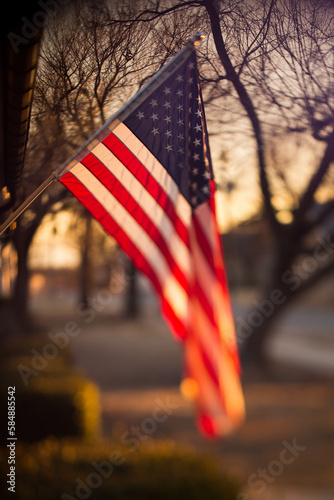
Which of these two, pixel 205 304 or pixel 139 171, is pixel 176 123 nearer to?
pixel 139 171

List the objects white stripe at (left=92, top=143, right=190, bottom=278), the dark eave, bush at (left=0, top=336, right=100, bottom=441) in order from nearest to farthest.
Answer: the dark eave → white stripe at (left=92, top=143, right=190, bottom=278) → bush at (left=0, top=336, right=100, bottom=441)

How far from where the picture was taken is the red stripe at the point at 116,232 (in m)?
2.13

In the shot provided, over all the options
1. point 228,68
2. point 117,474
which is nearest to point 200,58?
point 228,68

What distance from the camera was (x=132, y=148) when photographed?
207 centimetres

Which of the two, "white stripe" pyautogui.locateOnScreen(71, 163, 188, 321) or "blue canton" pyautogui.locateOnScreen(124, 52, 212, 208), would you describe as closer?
"blue canton" pyautogui.locateOnScreen(124, 52, 212, 208)

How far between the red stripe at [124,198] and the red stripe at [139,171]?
79 millimetres

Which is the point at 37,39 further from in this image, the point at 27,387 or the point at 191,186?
the point at 27,387

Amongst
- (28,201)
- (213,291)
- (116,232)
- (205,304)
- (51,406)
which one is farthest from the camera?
(51,406)

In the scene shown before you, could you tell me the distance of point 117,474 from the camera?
3.93 metres

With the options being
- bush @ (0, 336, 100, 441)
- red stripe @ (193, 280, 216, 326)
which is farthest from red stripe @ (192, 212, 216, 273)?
bush @ (0, 336, 100, 441)

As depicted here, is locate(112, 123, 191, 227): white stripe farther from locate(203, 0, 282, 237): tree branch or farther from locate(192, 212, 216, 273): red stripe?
locate(203, 0, 282, 237): tree branch

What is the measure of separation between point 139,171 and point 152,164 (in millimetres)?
96

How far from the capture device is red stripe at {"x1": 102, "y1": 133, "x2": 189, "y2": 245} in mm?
2049

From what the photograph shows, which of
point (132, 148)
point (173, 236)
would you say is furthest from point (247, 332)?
point (132, 148)
